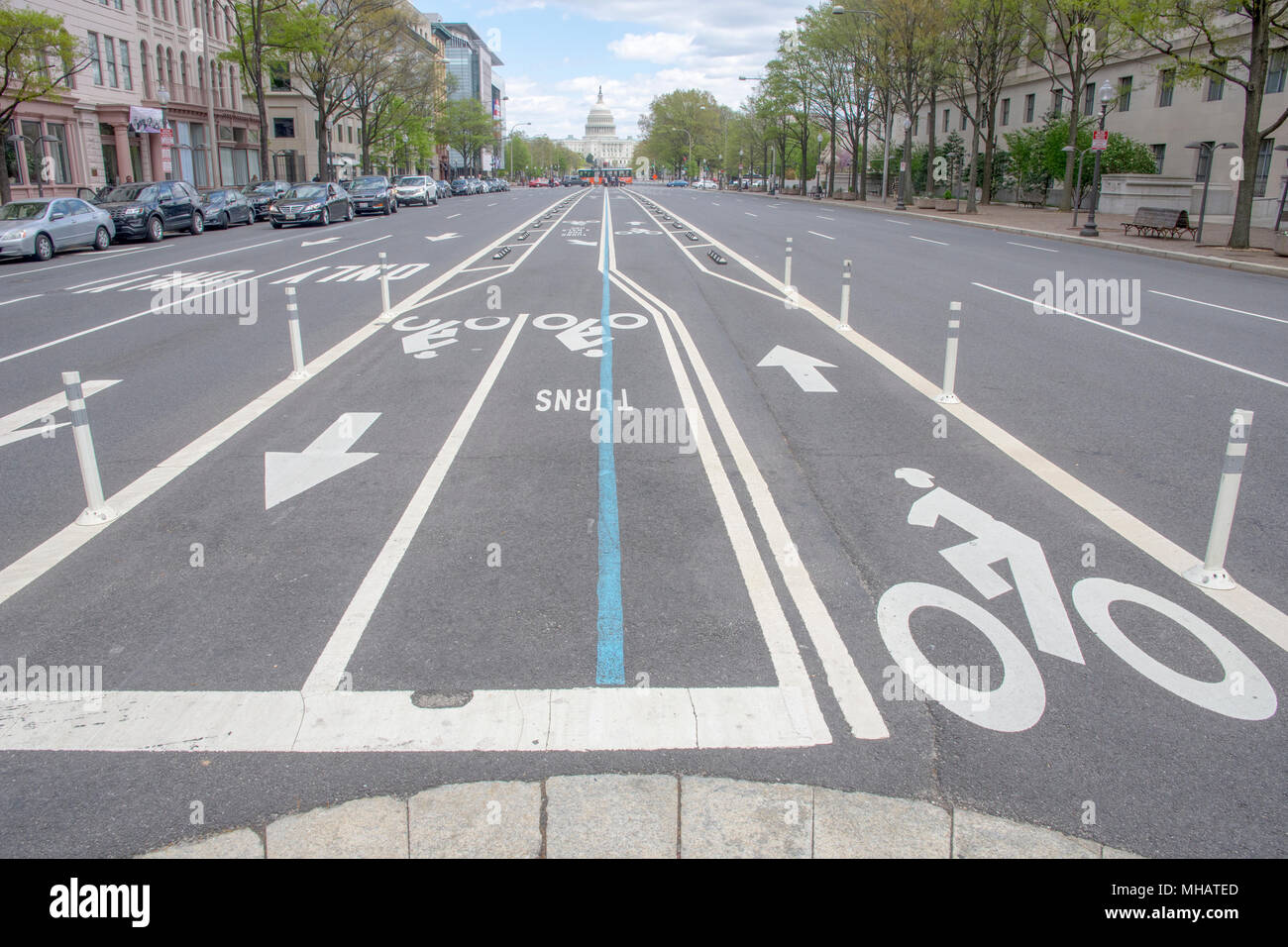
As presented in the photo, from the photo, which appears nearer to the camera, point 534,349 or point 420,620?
point 420,620

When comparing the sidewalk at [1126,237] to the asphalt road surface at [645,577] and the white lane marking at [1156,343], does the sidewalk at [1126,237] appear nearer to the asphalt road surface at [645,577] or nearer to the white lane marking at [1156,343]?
the white lane marking at [1156,343]

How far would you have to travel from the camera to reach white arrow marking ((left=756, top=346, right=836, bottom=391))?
9922 millimetres

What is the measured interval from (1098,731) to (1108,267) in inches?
813

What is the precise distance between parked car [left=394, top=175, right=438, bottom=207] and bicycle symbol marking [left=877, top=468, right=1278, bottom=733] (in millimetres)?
53670

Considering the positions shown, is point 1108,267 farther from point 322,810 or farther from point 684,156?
point 684,156

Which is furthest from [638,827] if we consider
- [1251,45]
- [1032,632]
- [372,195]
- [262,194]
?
Result: [372,195]

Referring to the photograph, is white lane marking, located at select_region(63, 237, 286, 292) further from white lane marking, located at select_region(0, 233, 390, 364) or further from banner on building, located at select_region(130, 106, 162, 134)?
banner on building, located at select_region(130, 106, 162, 134)

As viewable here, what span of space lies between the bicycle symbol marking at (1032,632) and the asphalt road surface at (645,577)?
22mm

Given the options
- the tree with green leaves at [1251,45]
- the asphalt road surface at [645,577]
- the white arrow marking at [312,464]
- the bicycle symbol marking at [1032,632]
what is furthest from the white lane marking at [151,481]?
the tree with green leaves at [1251,45]

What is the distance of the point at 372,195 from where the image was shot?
143ft

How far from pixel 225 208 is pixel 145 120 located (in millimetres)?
15822

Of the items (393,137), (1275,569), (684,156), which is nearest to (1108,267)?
(1275,569)

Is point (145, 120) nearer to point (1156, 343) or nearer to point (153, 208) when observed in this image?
point (153, 208)

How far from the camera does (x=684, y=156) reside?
540 ft
